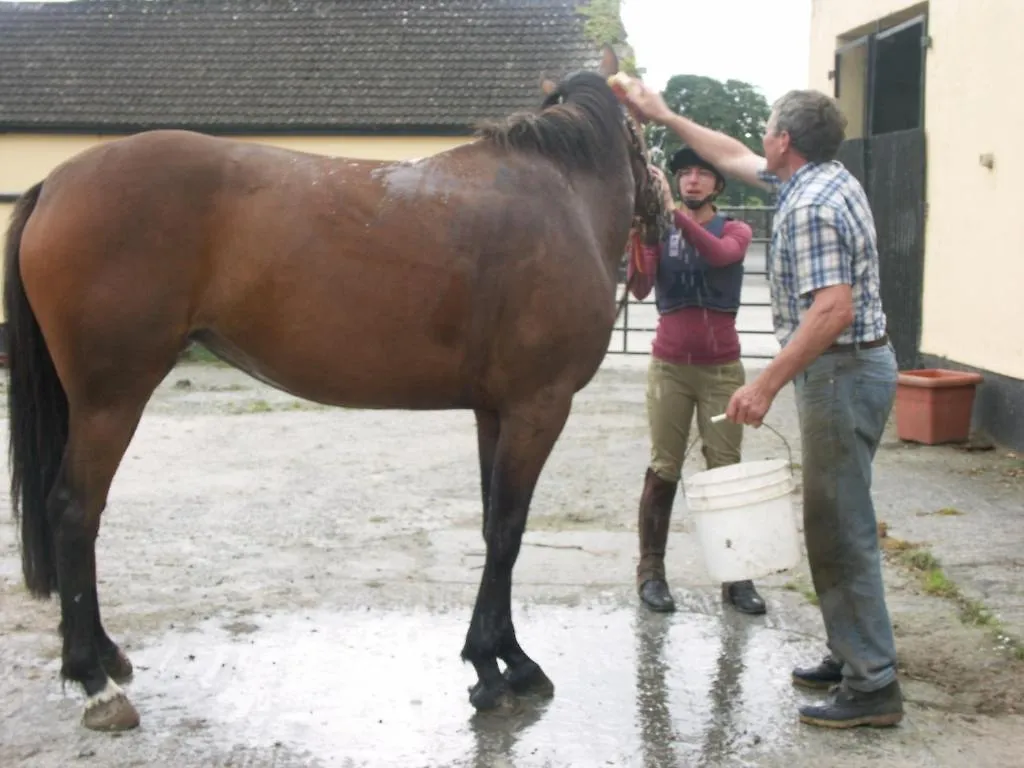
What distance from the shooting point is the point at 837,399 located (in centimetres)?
370

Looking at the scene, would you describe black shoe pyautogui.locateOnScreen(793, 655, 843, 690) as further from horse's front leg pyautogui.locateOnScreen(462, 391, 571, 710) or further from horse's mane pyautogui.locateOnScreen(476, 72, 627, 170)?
horse's mane pyautogui.locateOnScreen(476, 72, 627, 170)

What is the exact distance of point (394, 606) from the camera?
15.9 feet

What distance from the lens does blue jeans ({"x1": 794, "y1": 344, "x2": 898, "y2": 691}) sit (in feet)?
12.1

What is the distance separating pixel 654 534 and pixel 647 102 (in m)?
1.83

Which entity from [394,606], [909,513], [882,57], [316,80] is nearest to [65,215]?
[394,606]

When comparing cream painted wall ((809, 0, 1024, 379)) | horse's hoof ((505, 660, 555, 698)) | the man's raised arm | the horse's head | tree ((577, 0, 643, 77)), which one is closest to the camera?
horse's hoof ((505, 660, 555, 698))

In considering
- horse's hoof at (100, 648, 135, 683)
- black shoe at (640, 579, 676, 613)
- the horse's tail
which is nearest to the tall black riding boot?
black shoe at (640, 579, 676, 613)

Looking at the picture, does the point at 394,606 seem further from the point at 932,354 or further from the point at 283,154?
the point at 932,354

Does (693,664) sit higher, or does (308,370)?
(308,370)

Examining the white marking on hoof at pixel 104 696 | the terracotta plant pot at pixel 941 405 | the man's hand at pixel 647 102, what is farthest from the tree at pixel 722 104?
the white marking on hoof at pixel 104 696

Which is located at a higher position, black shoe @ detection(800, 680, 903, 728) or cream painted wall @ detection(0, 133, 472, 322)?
cream painted wall @ detection(0, 133, 472, 322)

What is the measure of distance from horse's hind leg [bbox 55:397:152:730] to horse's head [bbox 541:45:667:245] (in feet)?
6.06

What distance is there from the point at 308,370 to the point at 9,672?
1.55 meters

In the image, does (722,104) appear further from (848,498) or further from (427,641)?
(848,498)
